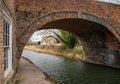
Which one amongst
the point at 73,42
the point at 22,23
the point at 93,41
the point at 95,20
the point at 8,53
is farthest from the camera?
the point at 73,42

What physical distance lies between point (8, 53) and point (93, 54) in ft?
44.1

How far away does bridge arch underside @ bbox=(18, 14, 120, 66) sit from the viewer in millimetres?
14683

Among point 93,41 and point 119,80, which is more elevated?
point 93,41

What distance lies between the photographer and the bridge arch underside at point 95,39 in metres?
14.7

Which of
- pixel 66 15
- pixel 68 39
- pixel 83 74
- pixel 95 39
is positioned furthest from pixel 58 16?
pixel 68 39

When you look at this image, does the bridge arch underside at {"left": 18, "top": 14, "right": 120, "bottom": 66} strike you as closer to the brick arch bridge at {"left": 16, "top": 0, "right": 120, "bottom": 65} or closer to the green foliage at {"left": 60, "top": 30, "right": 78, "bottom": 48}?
the brick arch bridge at {"left": 16, "top": 0, "right": 120, "bottom": 65}

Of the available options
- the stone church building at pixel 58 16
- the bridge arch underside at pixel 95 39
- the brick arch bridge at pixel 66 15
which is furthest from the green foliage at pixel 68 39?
the stone church building at pixel 58 16

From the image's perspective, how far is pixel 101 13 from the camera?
1314 cm

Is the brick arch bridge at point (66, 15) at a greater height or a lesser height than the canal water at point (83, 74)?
greater

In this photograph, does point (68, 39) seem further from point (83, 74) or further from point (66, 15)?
point (66, 15)

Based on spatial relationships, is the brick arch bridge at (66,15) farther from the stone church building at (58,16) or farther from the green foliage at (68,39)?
the green foliage at (68,39)

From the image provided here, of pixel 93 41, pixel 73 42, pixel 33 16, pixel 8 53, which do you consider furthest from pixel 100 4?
pixel 73 42

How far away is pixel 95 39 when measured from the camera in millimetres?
18438

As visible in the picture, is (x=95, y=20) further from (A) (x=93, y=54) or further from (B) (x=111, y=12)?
(A) (x=93, y=54)
